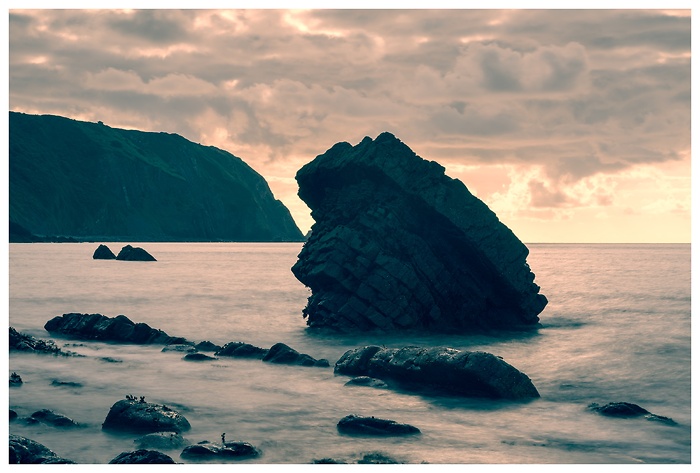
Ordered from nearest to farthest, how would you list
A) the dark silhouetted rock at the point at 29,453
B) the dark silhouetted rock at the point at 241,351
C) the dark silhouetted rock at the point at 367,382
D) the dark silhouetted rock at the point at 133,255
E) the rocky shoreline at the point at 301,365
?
the dark silhouetted rock at the point at 29,453, the rocky shoreline at the point at 301,365, the dark silhouetted rock at the point at 367,382, the dark silhouetted rock at the point at 241,351, the dark silhouetted rock at the point at 133,255

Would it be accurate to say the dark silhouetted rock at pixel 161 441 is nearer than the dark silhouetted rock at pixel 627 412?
Yes

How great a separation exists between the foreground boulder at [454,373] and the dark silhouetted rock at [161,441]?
31.2ft

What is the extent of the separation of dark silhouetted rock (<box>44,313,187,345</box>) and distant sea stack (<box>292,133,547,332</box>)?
351 inches

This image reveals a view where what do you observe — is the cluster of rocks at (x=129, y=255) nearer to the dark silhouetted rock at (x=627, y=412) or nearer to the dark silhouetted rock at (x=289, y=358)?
the dark silhouetted rock at (x=289, y=358)

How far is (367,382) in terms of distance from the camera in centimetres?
2833

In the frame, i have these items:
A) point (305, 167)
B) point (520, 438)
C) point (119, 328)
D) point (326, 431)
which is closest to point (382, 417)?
point (326, 431)

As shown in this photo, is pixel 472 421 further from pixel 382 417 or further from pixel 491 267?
pixel 491 267

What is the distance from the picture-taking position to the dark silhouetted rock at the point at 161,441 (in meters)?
19.8

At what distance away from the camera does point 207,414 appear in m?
23.9

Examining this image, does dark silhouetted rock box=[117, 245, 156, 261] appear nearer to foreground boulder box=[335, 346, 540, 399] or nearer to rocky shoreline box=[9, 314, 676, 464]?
rocky shoreline box=[9, 314, 676, 464]

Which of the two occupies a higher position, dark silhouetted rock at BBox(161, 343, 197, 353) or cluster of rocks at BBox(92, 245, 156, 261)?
cluster of rocks at BBox(92, 245, 156, 261)

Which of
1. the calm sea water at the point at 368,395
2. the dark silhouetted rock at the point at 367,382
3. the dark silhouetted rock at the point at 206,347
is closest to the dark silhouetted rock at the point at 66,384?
the calm sea water at the point at 368,395

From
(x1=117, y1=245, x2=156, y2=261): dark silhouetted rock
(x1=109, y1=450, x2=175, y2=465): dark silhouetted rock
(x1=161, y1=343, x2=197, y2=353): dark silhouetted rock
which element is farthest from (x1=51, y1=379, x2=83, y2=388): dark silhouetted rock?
(x1=117, y1=245, x2=156, y2=261): dark silhouetted rock

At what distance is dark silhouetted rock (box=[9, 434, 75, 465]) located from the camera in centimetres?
1762
